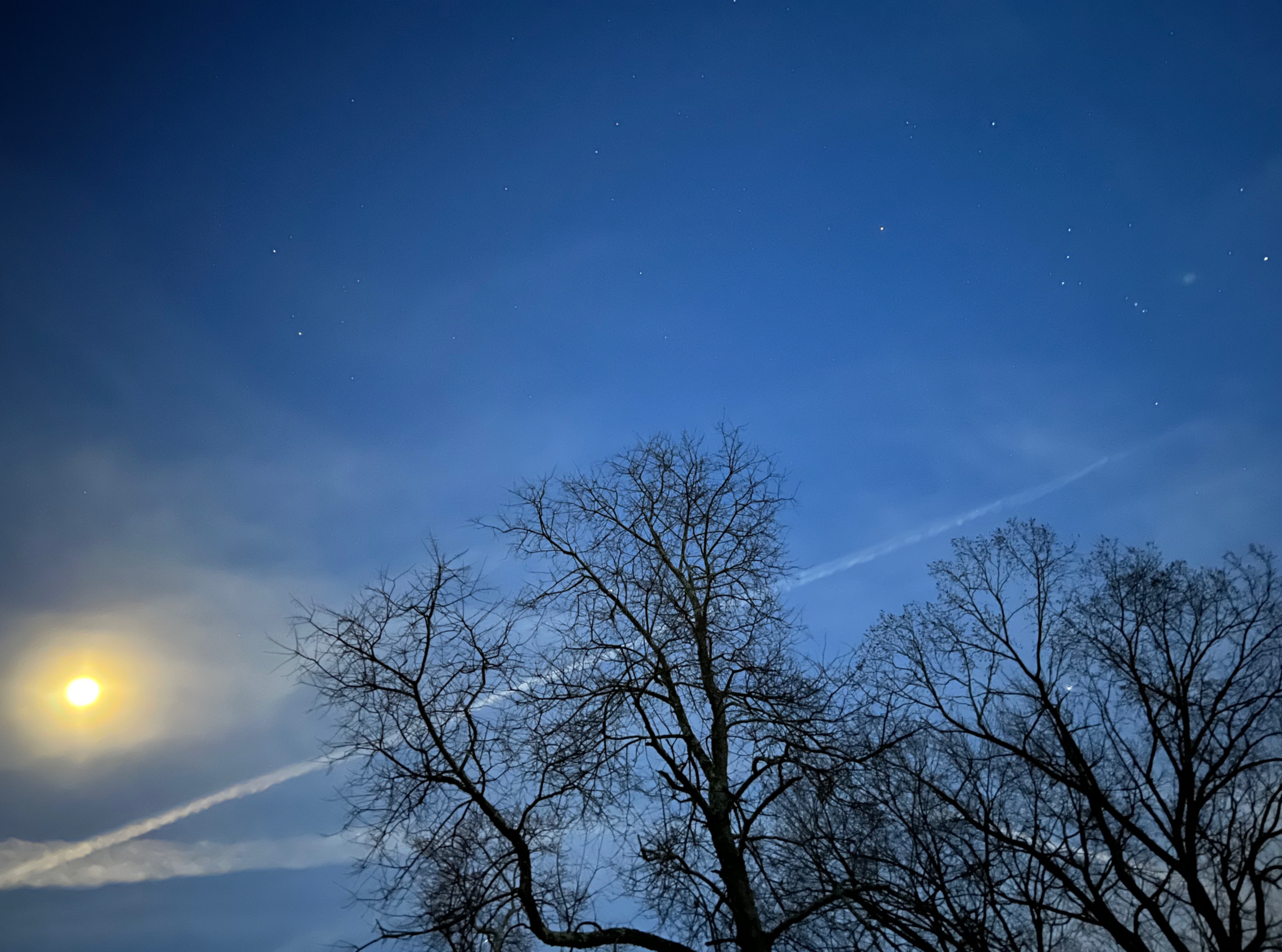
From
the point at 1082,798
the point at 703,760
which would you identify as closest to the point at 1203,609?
the point at 1082,798

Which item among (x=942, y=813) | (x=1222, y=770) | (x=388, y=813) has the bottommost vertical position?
(x=1222, y=770)

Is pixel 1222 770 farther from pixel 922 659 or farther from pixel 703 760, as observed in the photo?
pixel 703 760

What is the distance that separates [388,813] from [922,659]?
7.73 meters

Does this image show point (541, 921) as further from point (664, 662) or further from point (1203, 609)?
point (1203, 609)

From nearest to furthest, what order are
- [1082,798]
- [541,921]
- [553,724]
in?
[541,921]
[553,724]
[1082,798]

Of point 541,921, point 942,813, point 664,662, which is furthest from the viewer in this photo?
point 942,813

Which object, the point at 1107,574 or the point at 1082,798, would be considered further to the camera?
the point at 1107,574

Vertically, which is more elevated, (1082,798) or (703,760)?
(703,760)

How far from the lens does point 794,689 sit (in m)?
7.09

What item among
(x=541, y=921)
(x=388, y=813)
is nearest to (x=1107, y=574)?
(x=541, y=921)

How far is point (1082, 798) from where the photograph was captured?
920 cm

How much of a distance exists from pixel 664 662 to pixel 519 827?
2109 millimetres

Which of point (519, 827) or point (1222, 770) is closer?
point (519, 827)

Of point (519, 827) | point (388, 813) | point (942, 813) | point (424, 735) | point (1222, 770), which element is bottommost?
point (1222, 770)
